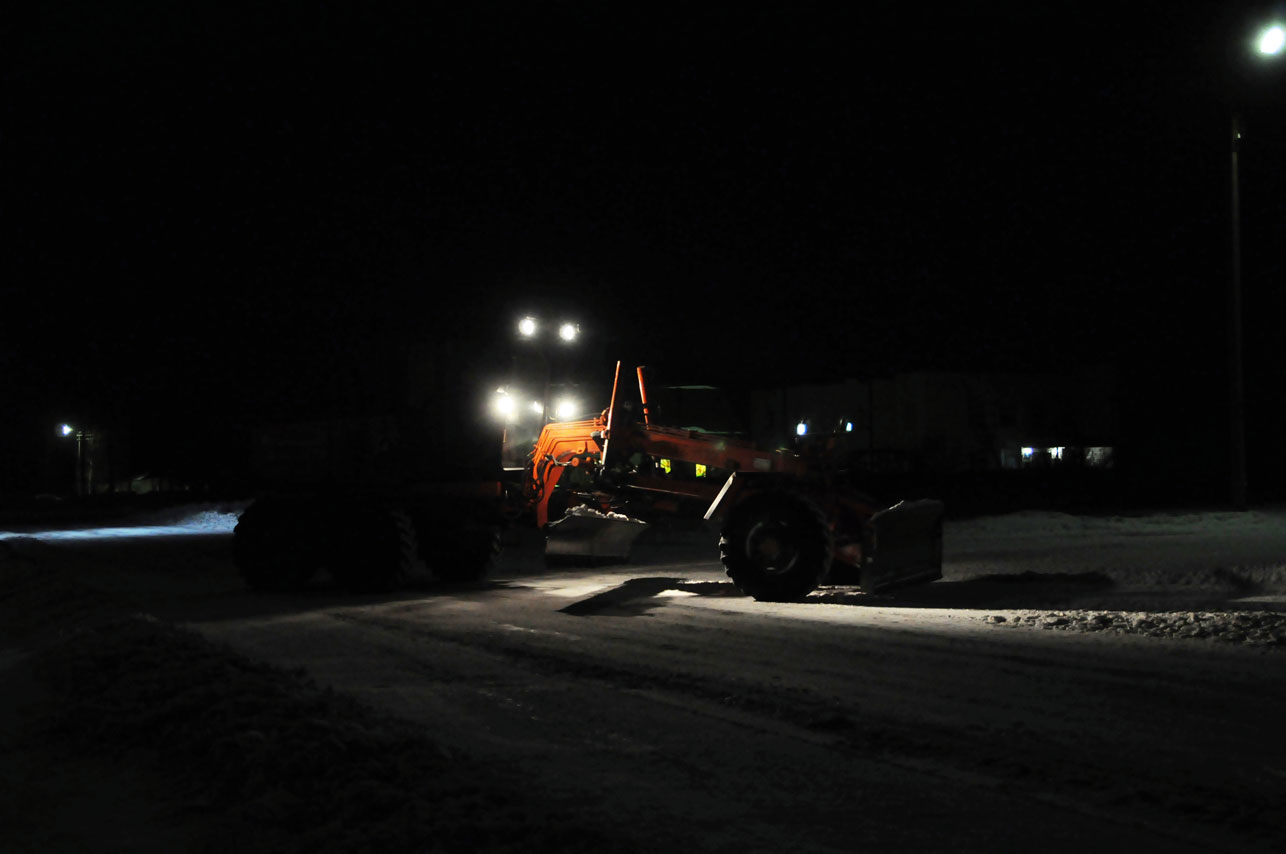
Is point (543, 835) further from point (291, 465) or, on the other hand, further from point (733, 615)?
point (291, 465)

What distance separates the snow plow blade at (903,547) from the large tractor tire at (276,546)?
8.78 meters

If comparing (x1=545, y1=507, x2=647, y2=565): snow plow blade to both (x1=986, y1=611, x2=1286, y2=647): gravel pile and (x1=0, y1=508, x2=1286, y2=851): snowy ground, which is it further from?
(x1=986, y1=611, x2=1286, y2=647): gravel pile

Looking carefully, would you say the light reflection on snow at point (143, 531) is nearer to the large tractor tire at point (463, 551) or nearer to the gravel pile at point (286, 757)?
the large tractor tire at point (463, 551)

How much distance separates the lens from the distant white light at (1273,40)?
20547mm

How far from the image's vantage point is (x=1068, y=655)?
408 inches

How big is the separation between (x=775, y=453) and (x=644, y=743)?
9669mm

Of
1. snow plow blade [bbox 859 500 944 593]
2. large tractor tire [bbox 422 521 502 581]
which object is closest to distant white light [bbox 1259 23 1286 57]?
snow plow blade [bbox 859 500 944 593]

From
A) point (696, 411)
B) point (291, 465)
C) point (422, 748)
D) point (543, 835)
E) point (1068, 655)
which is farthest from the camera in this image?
point (696, 411)

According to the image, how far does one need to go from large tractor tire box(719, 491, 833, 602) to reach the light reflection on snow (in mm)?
25806

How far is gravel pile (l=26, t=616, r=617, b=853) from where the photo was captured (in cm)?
546

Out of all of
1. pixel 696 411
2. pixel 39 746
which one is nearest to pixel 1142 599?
pixel 39 746

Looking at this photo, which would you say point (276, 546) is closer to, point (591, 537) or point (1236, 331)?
point (591, 537)

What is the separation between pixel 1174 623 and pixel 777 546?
5.26 metres

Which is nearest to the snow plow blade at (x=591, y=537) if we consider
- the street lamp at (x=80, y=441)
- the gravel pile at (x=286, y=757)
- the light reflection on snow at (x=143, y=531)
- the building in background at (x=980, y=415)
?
the gravel pile at (x=286, y=757)
